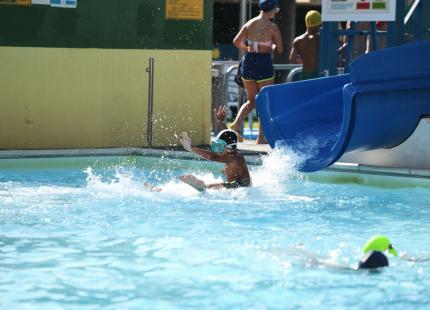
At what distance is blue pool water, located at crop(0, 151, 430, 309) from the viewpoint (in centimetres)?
589

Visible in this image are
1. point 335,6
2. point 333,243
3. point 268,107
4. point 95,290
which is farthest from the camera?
point 335,6

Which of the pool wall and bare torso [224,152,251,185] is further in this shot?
the pool wall

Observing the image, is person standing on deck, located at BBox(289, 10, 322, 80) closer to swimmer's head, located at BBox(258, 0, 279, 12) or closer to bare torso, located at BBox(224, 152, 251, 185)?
swimmer's head, located at BBox(258, 0, 279, 12)

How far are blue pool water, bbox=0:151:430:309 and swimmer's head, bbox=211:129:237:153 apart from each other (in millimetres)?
429

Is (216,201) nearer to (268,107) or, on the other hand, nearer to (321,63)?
(268,107)

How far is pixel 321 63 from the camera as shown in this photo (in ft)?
43.6

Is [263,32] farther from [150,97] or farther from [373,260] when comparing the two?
[373,260]

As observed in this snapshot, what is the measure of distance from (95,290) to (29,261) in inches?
36.4

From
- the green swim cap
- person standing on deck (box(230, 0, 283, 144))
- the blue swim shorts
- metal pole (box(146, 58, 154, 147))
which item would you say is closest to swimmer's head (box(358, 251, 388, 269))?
the green swim cap

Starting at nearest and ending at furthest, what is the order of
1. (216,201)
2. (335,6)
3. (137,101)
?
(216,201) → (335,6) → (137,101)

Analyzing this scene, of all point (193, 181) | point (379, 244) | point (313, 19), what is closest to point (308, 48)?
point (313, 19)

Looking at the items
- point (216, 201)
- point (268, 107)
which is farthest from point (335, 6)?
point (216, 201)

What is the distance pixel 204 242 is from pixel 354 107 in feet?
11.1

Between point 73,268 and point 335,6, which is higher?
point 335,6
